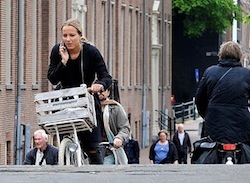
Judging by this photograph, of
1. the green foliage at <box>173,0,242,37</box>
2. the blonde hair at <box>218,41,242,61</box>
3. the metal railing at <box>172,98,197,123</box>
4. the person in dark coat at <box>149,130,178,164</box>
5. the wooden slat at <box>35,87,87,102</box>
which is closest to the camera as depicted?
the wooden slat at <box>35,87,87,102</box>

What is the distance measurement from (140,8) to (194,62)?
26.5m

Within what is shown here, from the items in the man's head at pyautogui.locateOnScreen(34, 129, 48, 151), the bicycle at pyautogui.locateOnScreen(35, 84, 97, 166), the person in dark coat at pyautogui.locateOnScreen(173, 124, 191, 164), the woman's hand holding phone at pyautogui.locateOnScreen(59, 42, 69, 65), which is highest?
the woman's hand holding phone at pyautogui.locateOnScreen(59, 42, 69, 65)

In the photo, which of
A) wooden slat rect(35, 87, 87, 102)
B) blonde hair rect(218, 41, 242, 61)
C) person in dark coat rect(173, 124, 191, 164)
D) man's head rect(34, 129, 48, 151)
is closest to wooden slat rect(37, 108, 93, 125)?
wooden slat rect(35, 87, 87, 102)

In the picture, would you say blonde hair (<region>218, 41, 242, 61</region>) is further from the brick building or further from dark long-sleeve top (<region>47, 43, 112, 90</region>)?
Answer: the brick building

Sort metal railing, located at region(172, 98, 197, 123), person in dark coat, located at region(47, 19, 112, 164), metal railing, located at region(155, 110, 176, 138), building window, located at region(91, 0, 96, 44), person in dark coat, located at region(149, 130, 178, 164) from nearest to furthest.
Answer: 1. person in dark coat, located at region(47, 19, 112, 164)
2. person in dark coat, located at region(149, 130, 178, 164)
3. building window, located at region(91, 0, 96, 44)
4. metal railing, located at region(155, 110, 176, 138)
5. metal railing, located at region(172, 98, 197, 123)

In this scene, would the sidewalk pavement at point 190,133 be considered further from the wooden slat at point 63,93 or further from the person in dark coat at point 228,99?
the wooden slat at point 63,93

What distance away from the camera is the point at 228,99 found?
13.5 metres

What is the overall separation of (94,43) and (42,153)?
2610 centimetres

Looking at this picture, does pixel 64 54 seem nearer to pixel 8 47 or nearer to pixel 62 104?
pixel 62 104

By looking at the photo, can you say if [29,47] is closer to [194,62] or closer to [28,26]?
[28,26]

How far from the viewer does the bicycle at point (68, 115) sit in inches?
481

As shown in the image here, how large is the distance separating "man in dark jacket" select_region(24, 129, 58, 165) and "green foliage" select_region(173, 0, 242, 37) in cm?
5536

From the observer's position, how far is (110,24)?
46844 mm

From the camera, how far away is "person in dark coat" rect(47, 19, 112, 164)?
1254 centimetres
